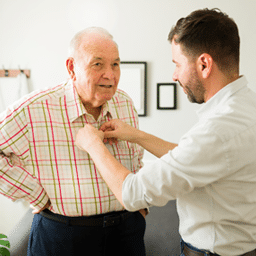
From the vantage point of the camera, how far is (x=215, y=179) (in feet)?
3.01

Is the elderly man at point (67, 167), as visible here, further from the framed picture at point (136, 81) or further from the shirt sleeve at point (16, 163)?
the framed picture at point (136, 81)

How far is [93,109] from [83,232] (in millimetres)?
587

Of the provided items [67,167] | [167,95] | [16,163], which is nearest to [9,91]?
[167,95]

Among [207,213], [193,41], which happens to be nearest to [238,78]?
[193,41]

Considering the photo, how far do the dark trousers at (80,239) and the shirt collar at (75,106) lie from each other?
1.66 feet

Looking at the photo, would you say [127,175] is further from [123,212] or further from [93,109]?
[93,109]

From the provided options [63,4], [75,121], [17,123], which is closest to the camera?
[17,123]

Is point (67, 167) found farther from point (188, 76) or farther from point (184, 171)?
point (188, 76)

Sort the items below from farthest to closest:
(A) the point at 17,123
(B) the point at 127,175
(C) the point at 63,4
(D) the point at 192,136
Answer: (C) the point at 63,4
(A) the point at 17,123
(B) the point at 127,175
(D) the point at 192,136

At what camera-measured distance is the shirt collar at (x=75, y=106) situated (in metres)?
1.24

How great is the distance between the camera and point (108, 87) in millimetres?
1237

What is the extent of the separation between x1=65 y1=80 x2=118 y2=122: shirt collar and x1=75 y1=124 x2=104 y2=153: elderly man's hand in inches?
3.4

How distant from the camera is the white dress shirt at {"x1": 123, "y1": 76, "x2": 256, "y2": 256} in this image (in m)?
0.89

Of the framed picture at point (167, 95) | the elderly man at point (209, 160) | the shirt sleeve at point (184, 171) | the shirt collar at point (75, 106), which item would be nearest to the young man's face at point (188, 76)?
the elderly man at point (209, 160)
